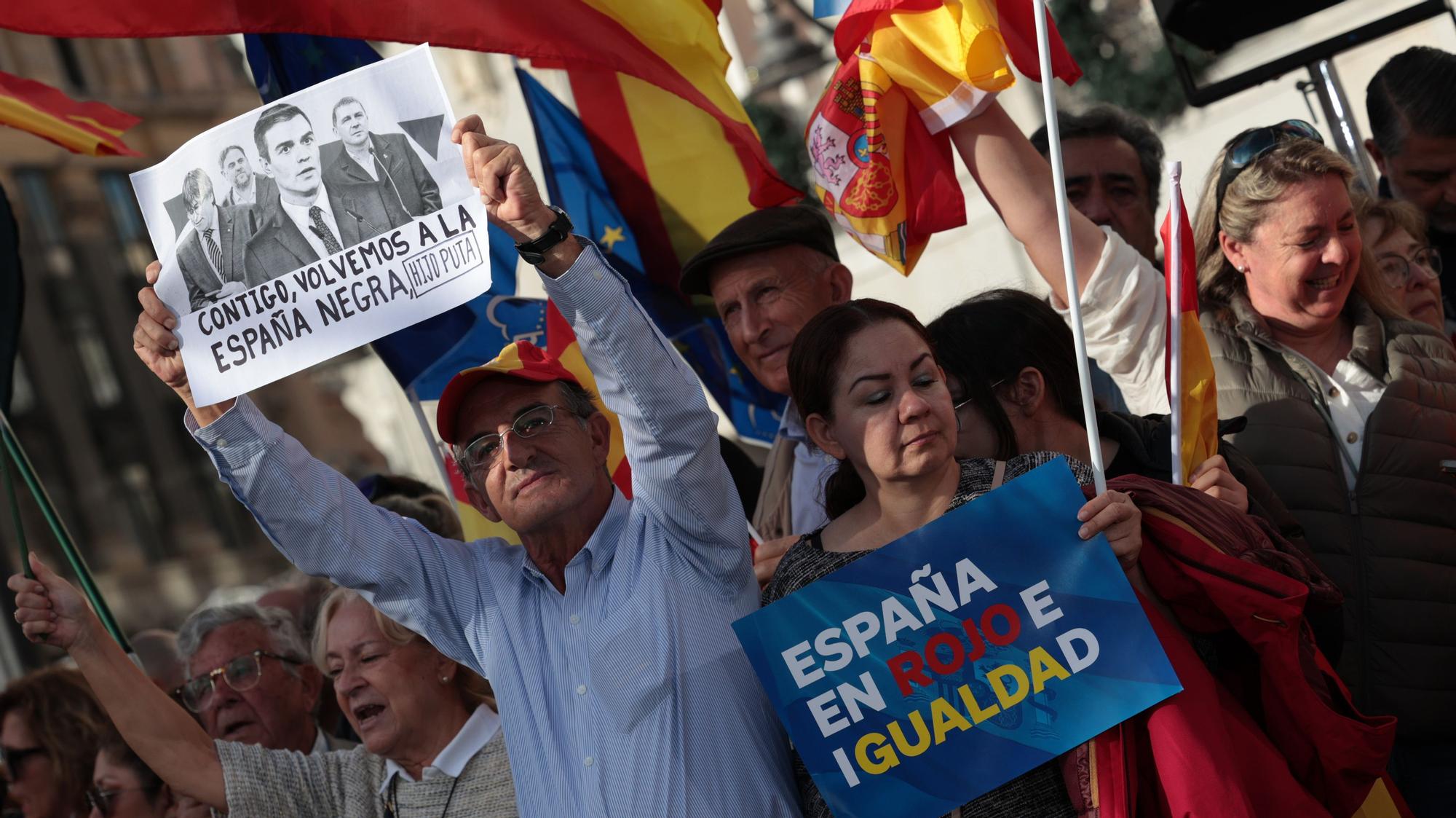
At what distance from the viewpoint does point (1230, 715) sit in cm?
254

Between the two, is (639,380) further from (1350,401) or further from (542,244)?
(1350,401)

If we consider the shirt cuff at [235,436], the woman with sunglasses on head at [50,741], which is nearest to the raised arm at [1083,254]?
the shirt cuff at [235,436]

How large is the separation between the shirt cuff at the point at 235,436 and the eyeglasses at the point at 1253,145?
2.05 m

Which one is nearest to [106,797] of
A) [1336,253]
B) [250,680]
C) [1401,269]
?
[250,680]

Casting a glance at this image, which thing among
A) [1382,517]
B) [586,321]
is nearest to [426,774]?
[586,321]

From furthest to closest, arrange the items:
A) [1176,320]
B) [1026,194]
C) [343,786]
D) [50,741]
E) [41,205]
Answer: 1. [41,205]
2. [50,741]
3. [343,786]
4. [1026,194]
5. [1176,320]

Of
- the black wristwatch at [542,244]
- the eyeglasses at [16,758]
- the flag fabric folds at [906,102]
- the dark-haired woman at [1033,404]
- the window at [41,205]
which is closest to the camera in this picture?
the black wristwatch at [542,244]

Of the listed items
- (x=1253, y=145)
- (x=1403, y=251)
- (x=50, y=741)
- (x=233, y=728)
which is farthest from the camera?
(x=50, y=741)

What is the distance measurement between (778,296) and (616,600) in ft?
4.19

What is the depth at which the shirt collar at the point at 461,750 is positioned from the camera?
3.52 meters

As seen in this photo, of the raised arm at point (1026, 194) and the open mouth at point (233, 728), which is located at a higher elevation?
the raised arm at point (1026, 194)

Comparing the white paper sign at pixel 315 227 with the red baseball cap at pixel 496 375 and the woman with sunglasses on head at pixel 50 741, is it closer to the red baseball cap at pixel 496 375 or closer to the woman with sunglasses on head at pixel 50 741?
the red baseball cap at pixel 496 375

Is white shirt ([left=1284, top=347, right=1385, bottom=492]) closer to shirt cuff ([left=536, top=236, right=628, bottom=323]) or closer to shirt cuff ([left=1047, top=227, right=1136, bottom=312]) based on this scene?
shirt cuff ([left=1047, top=227, right=1136, bottom=312])

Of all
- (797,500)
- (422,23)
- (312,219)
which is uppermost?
(422,23)
